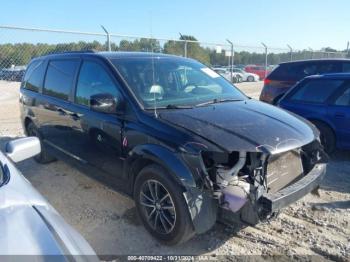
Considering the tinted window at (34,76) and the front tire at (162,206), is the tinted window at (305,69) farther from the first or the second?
the front tire at (162,206)

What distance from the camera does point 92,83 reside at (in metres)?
4.42

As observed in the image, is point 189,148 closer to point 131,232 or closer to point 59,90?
point 131,232

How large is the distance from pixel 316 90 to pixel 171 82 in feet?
10.6

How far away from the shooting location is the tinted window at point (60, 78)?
16.1 ft

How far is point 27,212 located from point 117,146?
1.98m

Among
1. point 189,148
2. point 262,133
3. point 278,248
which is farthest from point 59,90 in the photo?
point 278,248

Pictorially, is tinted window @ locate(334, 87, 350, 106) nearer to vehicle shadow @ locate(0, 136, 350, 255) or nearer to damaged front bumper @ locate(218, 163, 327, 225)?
vehicle shadow @ locate(0, 136, 350, 255)

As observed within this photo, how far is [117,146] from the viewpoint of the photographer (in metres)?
3.96

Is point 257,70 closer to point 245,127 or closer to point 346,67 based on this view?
point 346,67

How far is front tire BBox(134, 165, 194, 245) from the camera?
3.23 m

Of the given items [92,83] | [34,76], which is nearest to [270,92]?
[34,76]

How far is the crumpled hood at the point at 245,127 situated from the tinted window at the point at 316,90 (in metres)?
2.47

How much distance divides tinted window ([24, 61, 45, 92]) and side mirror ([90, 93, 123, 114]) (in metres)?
2.40

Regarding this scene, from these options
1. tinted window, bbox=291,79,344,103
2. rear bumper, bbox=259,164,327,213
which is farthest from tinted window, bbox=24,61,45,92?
tinted window, bbox=291,79,344,103
